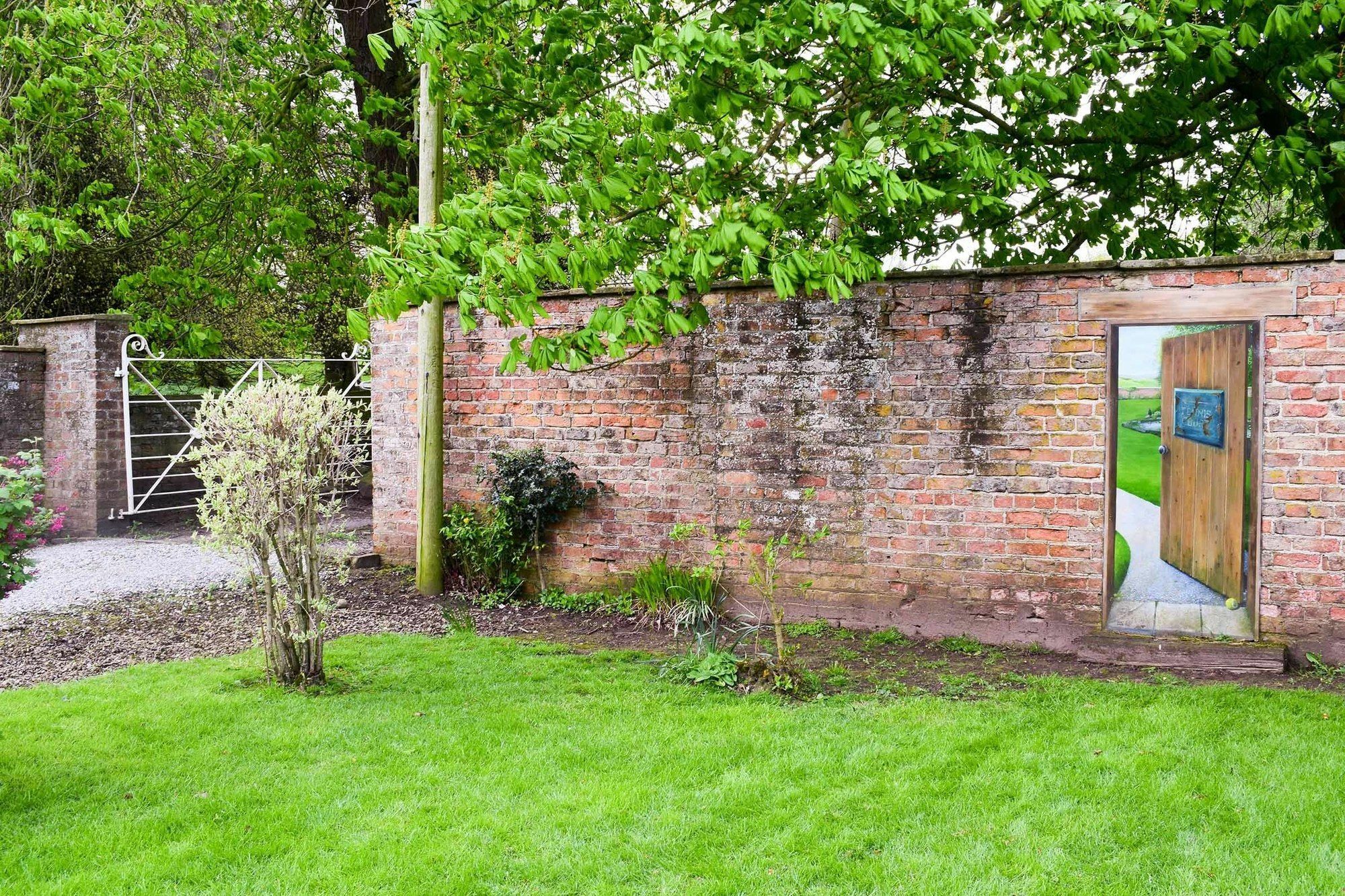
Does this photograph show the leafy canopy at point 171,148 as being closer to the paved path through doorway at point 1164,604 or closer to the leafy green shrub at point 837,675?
the leafy green shrub at point 837,675

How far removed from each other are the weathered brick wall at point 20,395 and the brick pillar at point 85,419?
88mm

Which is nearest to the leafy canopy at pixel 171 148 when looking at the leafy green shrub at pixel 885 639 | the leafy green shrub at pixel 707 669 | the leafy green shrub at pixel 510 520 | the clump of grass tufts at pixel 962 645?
the leafy green shrub at pixel 510 520

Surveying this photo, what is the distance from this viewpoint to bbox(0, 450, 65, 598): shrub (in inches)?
134

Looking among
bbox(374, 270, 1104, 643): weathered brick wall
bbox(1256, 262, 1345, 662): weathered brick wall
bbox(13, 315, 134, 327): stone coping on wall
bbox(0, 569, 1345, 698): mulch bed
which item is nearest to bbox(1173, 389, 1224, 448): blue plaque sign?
bbox(1256, 262, 1345, 662): weathered brick wall

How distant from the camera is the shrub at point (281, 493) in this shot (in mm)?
4719

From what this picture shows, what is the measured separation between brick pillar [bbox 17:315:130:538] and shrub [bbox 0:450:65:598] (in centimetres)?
757

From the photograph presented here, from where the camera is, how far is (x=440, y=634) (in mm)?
6465

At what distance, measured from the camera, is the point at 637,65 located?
4.61 meters

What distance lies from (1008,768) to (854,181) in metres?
2.75

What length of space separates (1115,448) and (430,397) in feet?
15.7

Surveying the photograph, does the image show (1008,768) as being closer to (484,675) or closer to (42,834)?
(484,675)

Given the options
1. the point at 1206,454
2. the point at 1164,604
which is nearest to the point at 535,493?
the point at 1164,604

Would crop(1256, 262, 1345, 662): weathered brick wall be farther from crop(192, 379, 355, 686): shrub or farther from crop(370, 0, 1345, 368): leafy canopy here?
crop(192, 379, 355, 686): shrub

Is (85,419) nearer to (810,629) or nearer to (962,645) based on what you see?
(810,629)
